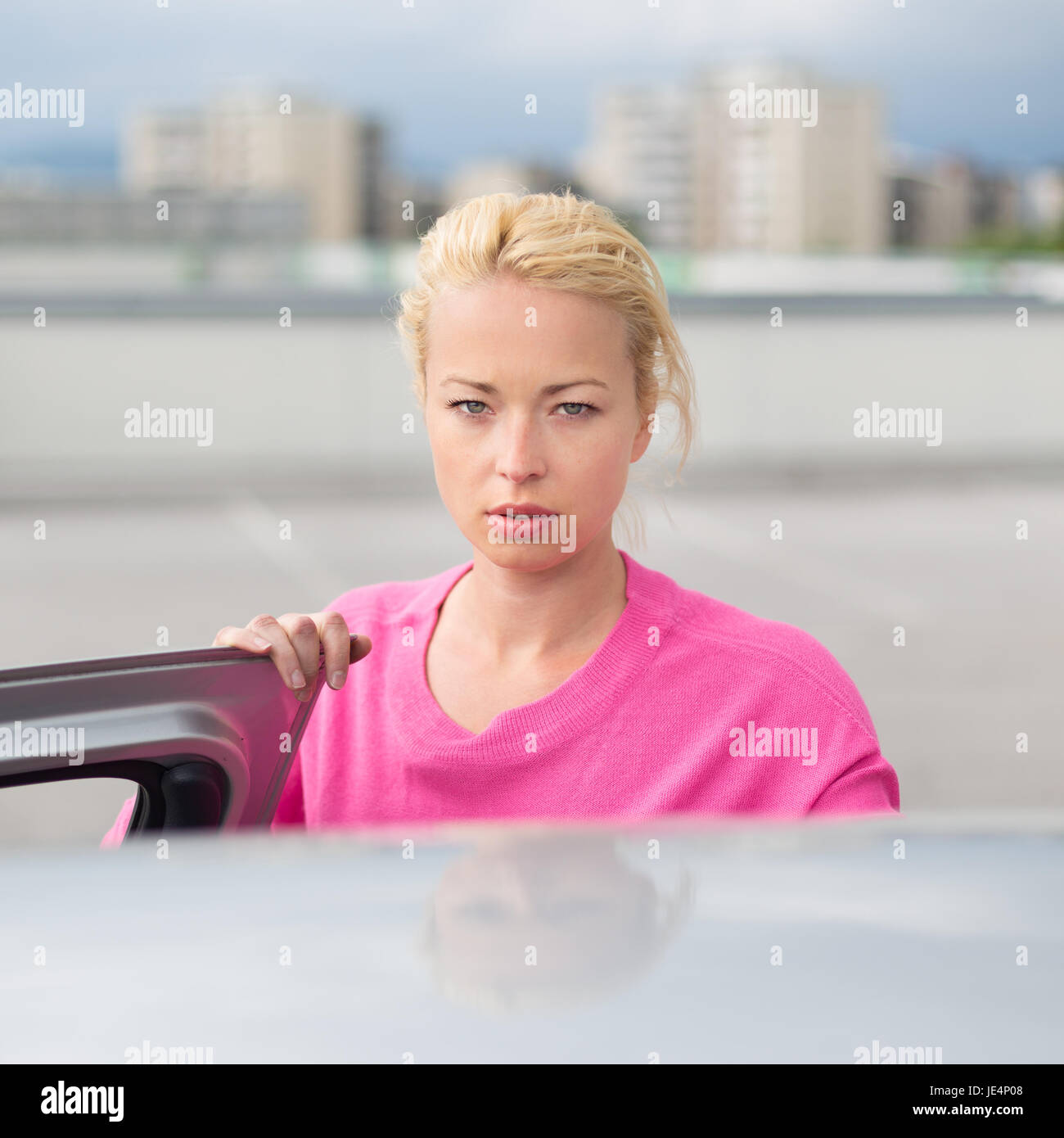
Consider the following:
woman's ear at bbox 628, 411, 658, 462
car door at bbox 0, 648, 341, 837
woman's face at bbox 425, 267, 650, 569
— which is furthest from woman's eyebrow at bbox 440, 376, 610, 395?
car door at bbox 0, 648, 341, 837

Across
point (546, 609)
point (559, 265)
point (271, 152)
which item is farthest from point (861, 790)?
point (271, 152)

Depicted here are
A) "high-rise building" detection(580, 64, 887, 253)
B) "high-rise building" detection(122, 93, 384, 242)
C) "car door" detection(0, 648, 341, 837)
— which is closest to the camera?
"car door" detection(0, 648, 341, 837)

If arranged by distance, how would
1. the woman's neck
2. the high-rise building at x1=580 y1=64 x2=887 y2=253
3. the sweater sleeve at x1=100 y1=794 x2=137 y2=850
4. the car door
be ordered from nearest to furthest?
1. the car door
2. the sweater sleeve at x1=100 y1=794 x2=137 y2=850
3. the woman's neck
4. the high-rise building at x1=580 y1=64 x2=887 y2=253

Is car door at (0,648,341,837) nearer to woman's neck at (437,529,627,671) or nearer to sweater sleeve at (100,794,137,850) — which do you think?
sweater sleeve at (100,794,137,850)

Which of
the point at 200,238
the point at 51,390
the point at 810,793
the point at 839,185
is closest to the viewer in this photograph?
the point at 810,793

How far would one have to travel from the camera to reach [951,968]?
384 millimetres

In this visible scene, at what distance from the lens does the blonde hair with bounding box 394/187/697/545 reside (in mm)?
898

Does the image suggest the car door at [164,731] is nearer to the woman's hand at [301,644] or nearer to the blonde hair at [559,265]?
the woman's hand at [301,644]

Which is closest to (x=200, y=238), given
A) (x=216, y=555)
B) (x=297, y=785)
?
(x=216, y=555)

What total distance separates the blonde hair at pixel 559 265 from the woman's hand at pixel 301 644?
10.4 inches

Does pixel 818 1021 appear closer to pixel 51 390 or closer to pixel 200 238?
pixel 51 390

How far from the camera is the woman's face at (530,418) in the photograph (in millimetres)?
850

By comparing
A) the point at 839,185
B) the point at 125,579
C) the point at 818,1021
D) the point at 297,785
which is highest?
the point at 839,185
